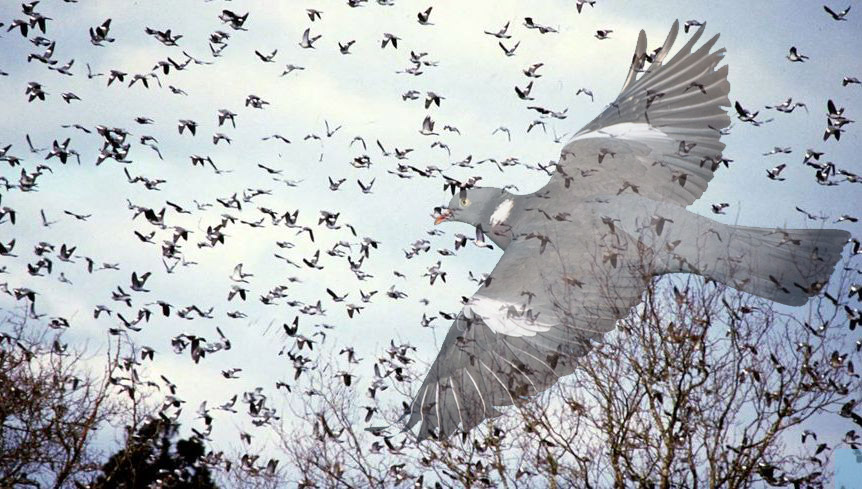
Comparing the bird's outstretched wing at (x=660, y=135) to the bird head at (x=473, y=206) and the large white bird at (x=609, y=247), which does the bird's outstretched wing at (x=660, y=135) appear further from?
the bird head at (x=473, y=206)

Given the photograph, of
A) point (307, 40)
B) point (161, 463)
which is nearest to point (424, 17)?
point (307, 40)

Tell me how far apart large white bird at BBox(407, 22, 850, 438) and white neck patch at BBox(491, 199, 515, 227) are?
3cm

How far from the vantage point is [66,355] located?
19562mm

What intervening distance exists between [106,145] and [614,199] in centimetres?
776

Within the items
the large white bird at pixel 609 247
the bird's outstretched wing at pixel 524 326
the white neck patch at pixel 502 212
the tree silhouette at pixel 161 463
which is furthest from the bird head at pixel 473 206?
the tree silhouette at pixel 161 463

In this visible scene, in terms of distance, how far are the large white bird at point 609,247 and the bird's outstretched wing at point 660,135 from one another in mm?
20

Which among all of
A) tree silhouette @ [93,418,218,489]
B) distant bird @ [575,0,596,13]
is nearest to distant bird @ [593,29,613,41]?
distant bird @ [575,0,596,13]

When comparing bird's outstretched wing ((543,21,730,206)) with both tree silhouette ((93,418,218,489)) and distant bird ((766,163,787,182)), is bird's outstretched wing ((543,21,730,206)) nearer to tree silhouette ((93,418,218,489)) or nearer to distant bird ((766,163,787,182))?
distant bird ((766,163,787,182))

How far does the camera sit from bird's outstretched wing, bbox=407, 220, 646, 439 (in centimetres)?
1388

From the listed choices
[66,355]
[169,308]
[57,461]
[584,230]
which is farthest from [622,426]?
[66,355]

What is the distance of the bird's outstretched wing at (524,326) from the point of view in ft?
45.5

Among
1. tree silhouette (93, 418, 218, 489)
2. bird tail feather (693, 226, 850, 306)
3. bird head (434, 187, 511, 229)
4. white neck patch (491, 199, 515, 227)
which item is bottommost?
tree silhouette (93, 418, 218, 489)

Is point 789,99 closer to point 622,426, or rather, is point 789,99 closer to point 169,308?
point 622,426

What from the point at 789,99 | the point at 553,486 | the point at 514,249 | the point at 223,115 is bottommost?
the point at 553,486
